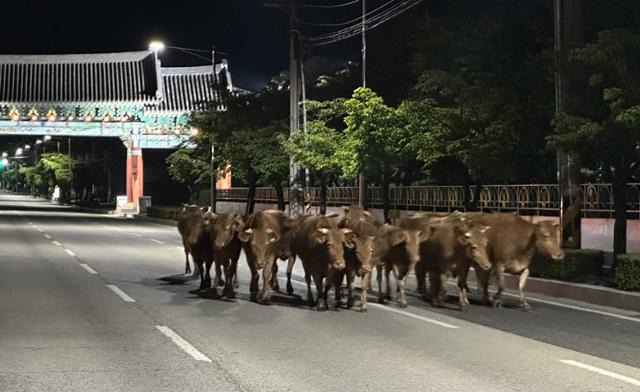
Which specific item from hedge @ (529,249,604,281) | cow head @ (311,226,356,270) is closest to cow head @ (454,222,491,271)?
cow head @ (311,226,356,270)

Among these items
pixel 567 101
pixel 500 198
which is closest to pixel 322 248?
pixel 567 101

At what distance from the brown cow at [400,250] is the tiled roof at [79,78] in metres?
61.3

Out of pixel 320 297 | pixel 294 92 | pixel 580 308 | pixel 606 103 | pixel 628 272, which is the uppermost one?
pixel 294 92

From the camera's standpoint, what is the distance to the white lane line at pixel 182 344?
9.28 metres

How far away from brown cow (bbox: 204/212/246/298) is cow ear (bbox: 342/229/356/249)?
2313 mm

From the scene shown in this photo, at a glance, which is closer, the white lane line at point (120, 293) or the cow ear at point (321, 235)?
the cow ear at point (321, 235)

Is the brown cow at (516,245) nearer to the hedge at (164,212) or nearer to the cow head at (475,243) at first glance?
the cow head at (475,243)

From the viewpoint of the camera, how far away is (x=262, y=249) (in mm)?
13883

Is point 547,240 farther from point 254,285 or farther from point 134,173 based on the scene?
point 134,173

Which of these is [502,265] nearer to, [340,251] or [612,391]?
[340,251]

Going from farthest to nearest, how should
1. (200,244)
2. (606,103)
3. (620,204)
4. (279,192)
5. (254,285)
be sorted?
(279,192) < (620,204) < (606,103) < (200,244) < (254,285)

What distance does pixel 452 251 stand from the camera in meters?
14.0

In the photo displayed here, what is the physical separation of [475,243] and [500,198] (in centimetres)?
1498

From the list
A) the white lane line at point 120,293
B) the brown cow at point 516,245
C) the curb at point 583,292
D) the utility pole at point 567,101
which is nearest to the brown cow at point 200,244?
the white lane line at point 120,293
